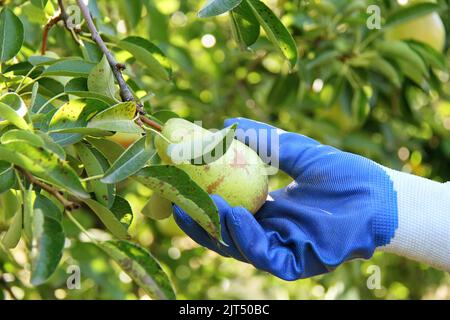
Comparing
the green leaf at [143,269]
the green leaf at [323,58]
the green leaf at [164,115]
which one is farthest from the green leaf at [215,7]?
the green leaf at [323,58]

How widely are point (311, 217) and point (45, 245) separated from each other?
0.43 m

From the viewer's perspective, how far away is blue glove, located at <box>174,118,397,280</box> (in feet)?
3.19

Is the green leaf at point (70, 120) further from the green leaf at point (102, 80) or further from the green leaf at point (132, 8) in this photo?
the green leaf at point (132, 8)

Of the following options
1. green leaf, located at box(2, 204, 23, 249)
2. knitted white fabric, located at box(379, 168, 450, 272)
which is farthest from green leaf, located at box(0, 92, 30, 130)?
knitted white fabric, located at box(379, 168, 450, 272)

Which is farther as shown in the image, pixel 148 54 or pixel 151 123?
pixel 148 54

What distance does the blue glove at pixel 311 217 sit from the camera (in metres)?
0.97

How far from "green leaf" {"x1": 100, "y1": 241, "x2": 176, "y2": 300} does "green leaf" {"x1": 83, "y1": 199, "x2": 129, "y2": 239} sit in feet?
0.25

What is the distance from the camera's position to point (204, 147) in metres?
0.81

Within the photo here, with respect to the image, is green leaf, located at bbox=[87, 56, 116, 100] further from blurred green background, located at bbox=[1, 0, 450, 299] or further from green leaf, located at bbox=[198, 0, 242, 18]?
blurred green background, located at bbox=[1, 0, 450, 299]

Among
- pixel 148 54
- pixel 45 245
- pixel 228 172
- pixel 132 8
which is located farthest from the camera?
pixel 132 8

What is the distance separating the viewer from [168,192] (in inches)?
32.5

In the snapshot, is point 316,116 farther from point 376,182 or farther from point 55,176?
point 55,176

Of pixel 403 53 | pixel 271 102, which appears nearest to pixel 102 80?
pixel 403 53

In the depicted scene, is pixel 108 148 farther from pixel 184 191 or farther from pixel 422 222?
pixel 422 222
